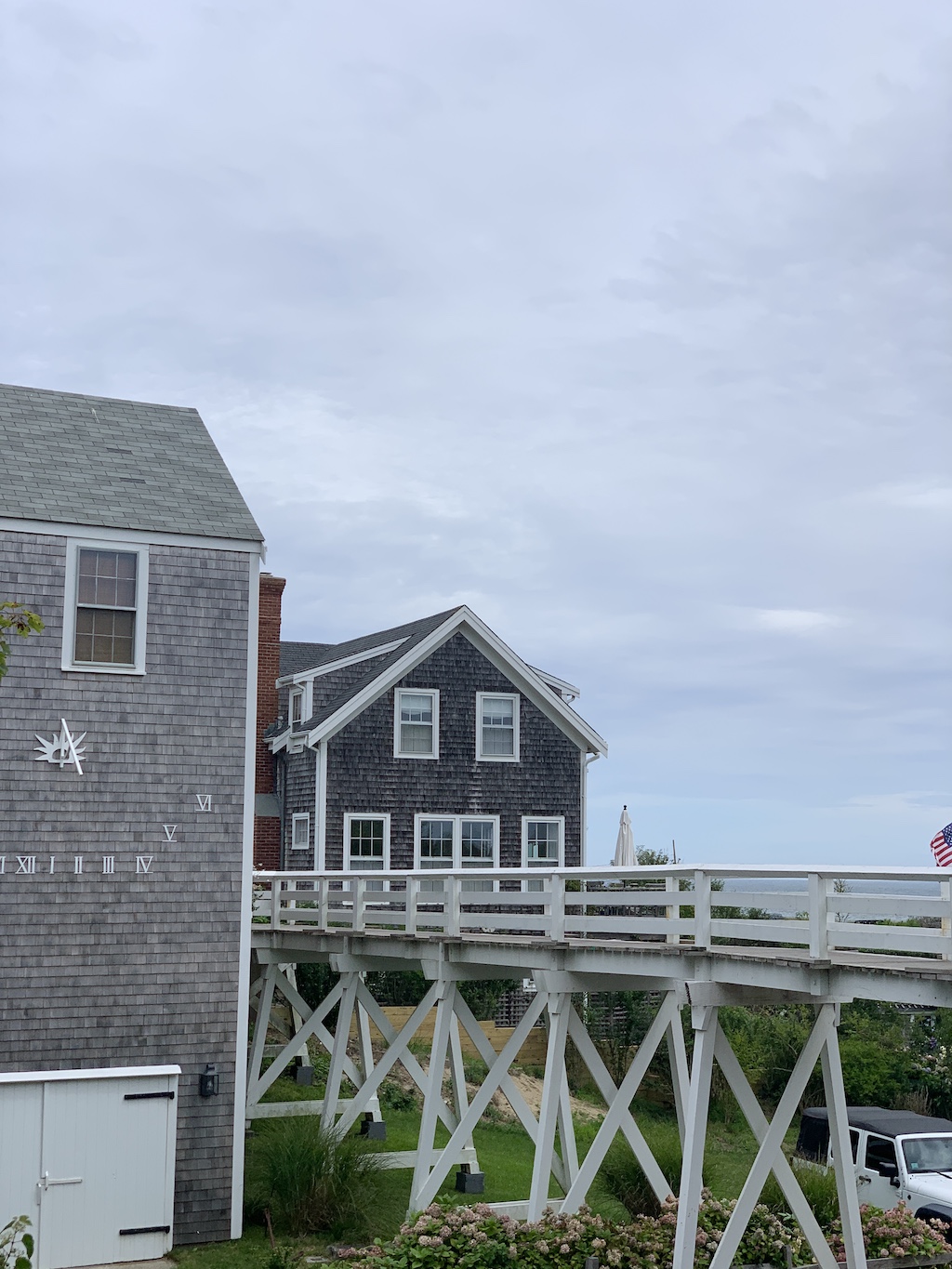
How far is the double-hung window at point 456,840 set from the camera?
1200 inches

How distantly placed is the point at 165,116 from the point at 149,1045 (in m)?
12.5

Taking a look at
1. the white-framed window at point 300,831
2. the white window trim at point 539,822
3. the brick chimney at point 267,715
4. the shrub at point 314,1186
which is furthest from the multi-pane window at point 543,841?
the shrub at point 314,1186

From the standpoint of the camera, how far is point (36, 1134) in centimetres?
1465

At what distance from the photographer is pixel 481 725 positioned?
31.2 meters

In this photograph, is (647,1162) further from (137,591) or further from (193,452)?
(193,452)

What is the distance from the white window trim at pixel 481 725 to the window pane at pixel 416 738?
1.19 m

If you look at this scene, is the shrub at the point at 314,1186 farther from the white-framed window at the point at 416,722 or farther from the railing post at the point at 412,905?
the white-framed window at the point at 416,722

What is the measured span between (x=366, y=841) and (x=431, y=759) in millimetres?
2429

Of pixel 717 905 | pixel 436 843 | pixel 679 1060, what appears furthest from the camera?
pixel 436 843

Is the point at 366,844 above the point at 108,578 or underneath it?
underneath

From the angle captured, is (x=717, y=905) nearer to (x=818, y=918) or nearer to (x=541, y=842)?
(x=818, y=918)

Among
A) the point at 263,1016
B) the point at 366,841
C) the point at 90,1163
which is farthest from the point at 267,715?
the point at 90,1163

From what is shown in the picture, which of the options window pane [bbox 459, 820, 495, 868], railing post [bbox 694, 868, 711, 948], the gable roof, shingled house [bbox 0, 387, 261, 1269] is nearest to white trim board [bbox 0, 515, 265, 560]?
shingled house [bbox 0, 387, 261, 1269]

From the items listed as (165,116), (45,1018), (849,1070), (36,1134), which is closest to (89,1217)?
(36,1134)
